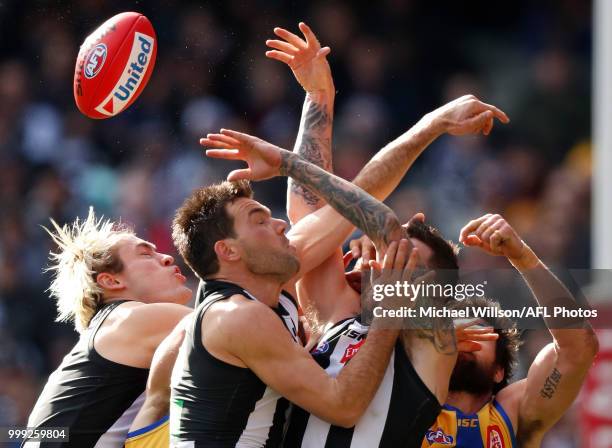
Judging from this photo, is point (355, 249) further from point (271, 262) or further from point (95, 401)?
point (95, 401)

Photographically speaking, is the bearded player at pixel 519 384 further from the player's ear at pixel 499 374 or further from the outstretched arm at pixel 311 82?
the outstretched arm at pixel 311 82

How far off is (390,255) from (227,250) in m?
0.62

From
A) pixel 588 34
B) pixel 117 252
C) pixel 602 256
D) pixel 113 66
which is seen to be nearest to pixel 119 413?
pixel 117 252

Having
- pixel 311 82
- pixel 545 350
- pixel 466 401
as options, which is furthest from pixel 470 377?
pixel 311 82

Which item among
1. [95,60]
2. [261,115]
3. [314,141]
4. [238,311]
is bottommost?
[238,311]

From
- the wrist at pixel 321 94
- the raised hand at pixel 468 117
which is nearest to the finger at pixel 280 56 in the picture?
the wrist at pixel 321 94

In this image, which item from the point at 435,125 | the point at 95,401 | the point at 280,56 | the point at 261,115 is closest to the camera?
the point at 95,401

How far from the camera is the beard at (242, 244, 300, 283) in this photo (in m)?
4.12

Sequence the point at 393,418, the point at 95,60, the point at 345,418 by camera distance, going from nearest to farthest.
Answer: the point at 345,418
the point at 393,418
the point at 95,60

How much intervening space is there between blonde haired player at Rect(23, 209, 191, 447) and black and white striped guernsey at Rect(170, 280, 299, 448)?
689mm

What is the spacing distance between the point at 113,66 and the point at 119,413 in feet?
5.57

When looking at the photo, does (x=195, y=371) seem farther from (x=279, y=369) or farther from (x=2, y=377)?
(x=2, y=377)

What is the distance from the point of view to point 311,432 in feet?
13.1

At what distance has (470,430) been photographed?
4.27m
